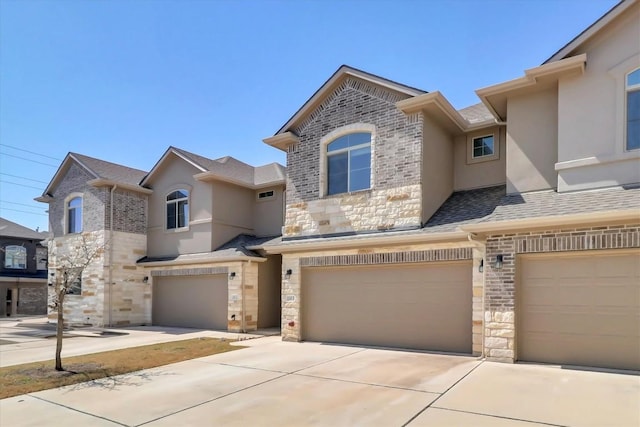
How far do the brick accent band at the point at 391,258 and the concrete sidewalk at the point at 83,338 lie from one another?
3.63 metres

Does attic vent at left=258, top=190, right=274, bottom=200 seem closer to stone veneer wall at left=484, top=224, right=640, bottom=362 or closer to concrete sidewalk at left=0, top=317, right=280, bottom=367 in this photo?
concrete sidewalk at left=0, top=317, right=280, bottom=367

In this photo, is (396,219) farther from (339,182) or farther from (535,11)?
(535,11)

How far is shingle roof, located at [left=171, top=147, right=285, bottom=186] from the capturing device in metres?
17.7

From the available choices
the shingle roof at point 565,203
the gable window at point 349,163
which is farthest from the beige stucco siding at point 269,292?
the shingle roof at point 565,203

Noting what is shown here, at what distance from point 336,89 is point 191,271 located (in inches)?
365

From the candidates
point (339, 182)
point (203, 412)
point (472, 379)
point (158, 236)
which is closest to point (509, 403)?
point (472, 379)

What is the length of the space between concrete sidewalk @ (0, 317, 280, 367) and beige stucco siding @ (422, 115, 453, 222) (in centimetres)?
707

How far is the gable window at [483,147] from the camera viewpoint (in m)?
12.1

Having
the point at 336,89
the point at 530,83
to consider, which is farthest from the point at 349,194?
the point at 530,83

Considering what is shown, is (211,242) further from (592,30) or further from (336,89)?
(592,30)

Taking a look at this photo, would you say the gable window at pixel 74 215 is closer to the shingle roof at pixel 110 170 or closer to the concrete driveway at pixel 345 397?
the shingle roof at pixel 110 170

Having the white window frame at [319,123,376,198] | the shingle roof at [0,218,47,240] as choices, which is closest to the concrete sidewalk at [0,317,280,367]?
the white window frame at [319,123,376,198]

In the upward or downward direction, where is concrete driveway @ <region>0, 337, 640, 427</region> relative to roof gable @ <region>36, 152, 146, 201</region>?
downward

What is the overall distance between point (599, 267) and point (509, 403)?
3.80 metres
